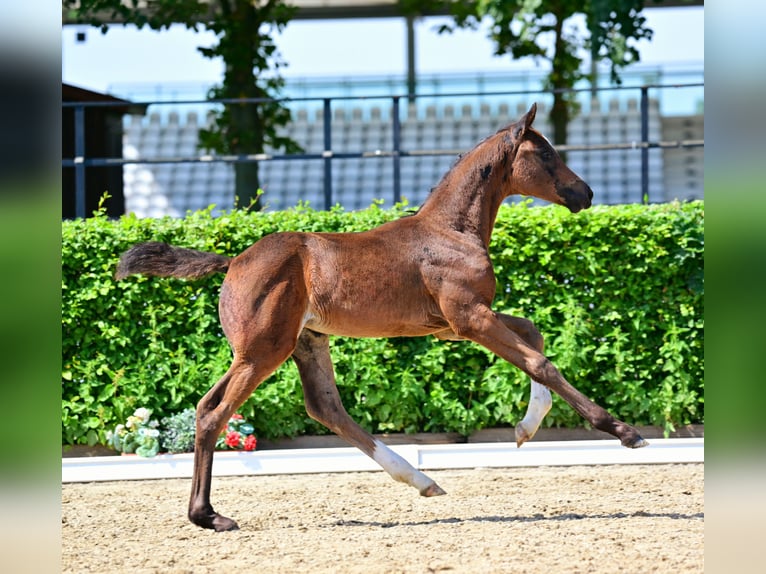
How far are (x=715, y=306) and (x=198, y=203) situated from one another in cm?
1719

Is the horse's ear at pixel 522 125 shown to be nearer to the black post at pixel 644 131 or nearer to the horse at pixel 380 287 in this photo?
the horse at pixel 380 287

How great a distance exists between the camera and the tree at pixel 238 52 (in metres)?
13.7

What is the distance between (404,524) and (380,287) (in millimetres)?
1380

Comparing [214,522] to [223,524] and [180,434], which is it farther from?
[180,434]

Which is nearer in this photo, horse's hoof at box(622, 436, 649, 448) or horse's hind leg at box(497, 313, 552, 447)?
horse's hoof at box(622, 436, 649, 448)

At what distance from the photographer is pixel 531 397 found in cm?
552

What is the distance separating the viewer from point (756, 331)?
171 centimetres

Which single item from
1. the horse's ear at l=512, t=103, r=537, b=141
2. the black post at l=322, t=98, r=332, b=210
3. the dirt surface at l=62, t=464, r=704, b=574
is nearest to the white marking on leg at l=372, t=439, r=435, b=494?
the dirt surface at l=62, t=464, r=704, b=574

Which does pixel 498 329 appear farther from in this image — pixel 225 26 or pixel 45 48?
pixel 225 26

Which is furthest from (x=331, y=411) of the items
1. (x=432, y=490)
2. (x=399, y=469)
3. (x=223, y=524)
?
(x=223, y=524)

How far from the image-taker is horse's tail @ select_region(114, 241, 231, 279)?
554cm

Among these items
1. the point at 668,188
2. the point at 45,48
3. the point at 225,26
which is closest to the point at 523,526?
the point at 45,48

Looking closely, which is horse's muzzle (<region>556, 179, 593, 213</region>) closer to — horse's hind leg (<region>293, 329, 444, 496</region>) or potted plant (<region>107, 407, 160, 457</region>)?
horse's hind leg (<region>293, 329, 444, 496</region>)

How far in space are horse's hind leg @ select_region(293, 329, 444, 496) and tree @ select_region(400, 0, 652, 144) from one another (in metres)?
6.97
